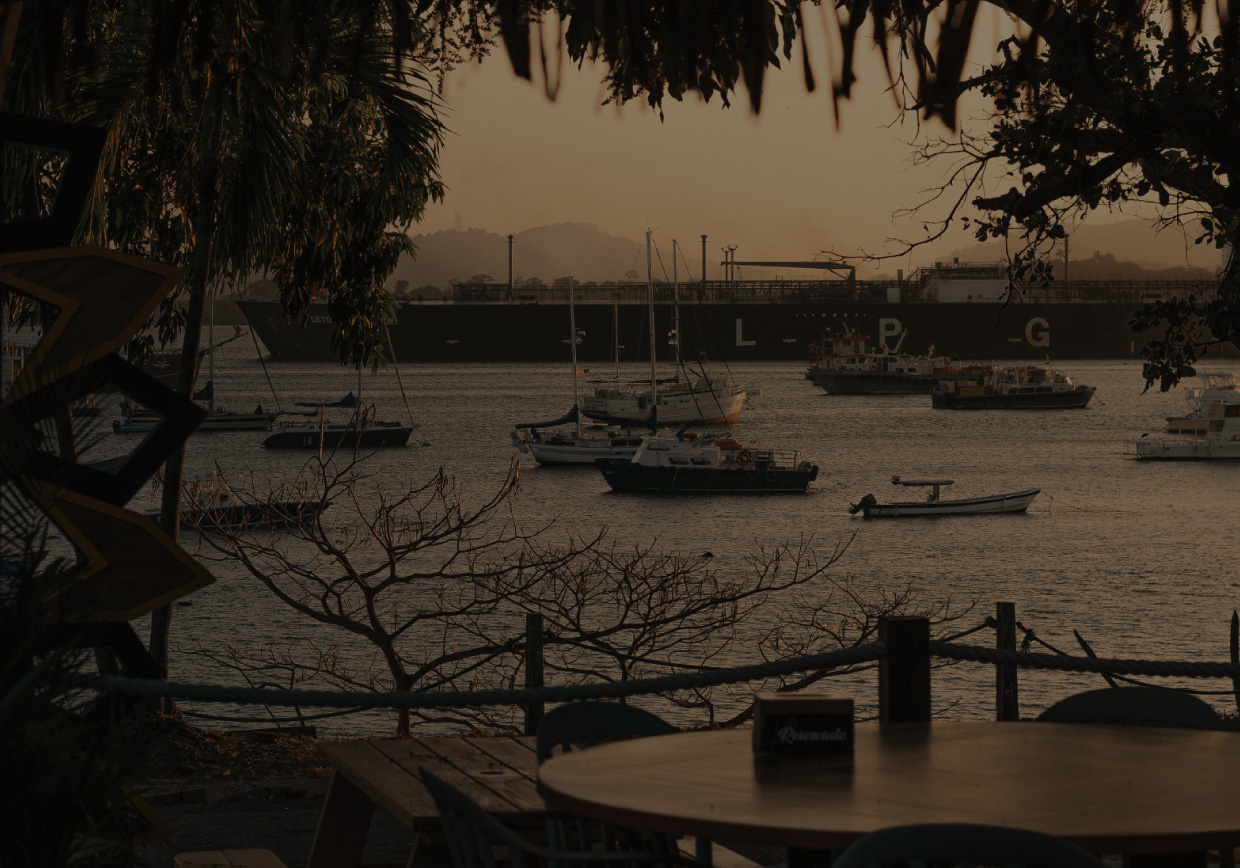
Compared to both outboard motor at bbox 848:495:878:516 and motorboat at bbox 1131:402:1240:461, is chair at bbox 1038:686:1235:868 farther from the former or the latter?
motorboat at bbox 1131:402:1240:461

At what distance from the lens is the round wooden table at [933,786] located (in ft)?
7.11

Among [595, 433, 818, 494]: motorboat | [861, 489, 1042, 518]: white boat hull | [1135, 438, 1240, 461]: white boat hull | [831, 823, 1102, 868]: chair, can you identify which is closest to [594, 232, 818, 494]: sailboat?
[595, 433, 818, 494]: motorboat

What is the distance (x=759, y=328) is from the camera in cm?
13412

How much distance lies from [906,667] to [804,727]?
0.65 m

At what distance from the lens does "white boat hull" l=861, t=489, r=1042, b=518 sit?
4506 centimetres

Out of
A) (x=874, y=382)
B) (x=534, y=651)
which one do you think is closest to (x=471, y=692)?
(x=534, y=651)

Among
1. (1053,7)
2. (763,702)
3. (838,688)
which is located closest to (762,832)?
(763,702)

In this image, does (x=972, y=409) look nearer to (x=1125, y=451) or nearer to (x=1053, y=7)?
(x=1125, y=451)

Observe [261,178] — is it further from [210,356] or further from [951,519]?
[210,356]

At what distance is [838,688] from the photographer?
779 inches

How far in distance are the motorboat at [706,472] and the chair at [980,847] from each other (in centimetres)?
4855

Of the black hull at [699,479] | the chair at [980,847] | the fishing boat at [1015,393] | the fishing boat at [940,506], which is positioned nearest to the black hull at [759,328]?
the fishing boat at [1015,393]

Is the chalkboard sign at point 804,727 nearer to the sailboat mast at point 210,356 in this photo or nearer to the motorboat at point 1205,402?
the sailboat mast at point 210,356

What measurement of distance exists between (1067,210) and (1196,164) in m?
0.78
